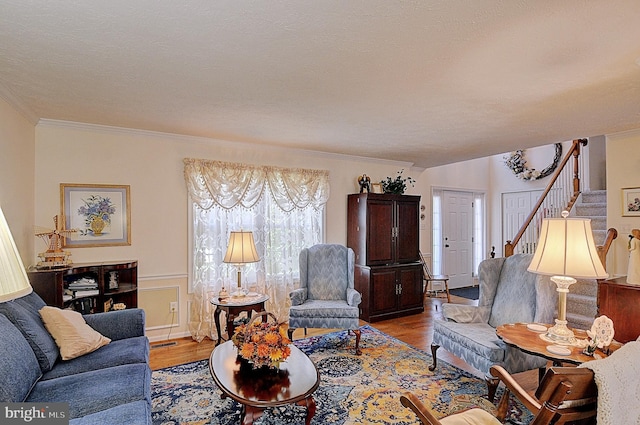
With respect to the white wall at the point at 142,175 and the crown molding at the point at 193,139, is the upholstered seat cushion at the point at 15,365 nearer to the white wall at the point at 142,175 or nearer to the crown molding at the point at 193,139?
the white wall at the point at 142,175

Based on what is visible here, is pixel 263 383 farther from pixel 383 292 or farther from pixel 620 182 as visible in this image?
pixel 620 182

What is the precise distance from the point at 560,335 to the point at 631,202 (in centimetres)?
277

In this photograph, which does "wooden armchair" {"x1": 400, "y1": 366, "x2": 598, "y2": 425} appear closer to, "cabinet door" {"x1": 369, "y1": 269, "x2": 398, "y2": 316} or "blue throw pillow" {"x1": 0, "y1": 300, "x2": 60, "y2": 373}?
"blue throw pillow" {"x1": 0, "y1": 300, "x2": 60, "y2": 373}

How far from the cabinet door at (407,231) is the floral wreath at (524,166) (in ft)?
9.89

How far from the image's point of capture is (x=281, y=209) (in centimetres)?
466

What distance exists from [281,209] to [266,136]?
1053 mm

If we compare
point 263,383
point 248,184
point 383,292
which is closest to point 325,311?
point 383,292

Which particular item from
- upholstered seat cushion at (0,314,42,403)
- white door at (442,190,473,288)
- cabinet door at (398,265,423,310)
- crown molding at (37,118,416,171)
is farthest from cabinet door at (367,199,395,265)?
upholstered seat cushion at (0,314,42,403)

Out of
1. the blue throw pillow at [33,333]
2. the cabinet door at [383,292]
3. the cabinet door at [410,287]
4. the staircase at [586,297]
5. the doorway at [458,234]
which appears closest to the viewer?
the blue throw pillow at [33,333]

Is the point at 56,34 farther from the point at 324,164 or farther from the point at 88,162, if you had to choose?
the point at 324,164

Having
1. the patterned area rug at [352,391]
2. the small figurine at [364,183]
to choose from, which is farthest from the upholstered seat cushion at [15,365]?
the small figurine at [364,183]

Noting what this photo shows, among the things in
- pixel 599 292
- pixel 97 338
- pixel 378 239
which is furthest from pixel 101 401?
pixel 599 292

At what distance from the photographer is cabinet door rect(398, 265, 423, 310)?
5066 millimetres

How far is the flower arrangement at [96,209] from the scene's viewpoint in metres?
3.64
